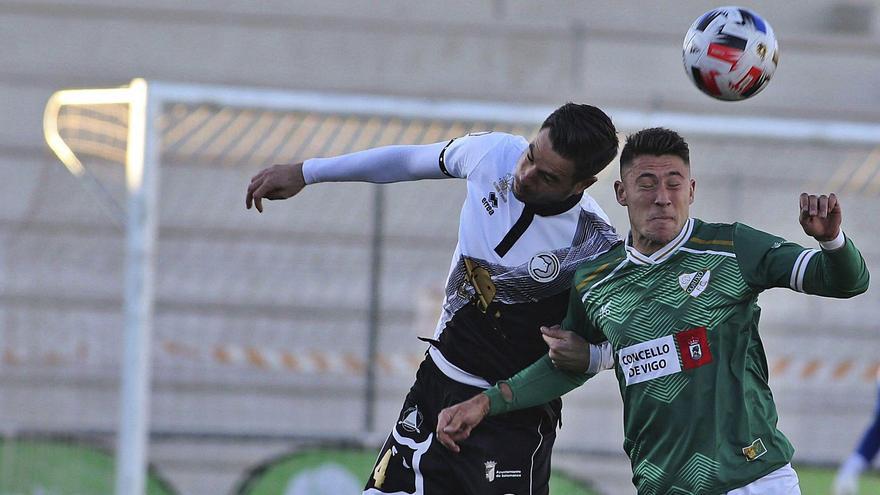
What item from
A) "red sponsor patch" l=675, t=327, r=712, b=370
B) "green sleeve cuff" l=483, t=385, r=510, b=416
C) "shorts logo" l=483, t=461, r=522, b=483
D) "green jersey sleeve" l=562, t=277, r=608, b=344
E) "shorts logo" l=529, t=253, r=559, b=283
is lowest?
"shorts logo" l=483, t=461, r=522, b=483

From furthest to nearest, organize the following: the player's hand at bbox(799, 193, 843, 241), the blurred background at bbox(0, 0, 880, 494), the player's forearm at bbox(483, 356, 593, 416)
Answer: the blurred background at bbox(0, 0, 880, 494) < the player's forearm at bbox(483, 356, 593, 416) < the player's hand at bbox(799, 193, 843, 241)

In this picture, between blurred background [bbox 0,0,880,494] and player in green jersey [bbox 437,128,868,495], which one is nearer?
player in green jersey [bbox 437,128,868,495]

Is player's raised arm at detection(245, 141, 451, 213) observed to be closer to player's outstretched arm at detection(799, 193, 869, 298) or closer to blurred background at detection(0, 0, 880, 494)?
player's outstretched arm at detection(799, 193, 869, 298)

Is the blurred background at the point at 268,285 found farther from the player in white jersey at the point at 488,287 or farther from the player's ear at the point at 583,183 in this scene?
the player's ear at the point at 583,183

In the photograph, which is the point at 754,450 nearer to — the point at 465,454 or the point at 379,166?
the point at 465,454

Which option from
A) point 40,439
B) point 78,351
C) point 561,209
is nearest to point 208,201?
point 78,351

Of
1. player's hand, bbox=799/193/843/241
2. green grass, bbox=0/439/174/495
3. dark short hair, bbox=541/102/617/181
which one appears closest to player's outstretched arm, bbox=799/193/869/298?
player's hand, bbox=799/193/843/241

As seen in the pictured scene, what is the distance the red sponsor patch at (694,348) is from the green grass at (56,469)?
5172 millimetres

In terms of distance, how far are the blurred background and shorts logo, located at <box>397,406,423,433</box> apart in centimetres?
363

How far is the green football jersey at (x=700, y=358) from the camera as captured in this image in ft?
11.4

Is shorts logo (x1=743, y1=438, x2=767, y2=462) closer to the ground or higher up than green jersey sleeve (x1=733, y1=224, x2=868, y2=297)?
closer to the ground

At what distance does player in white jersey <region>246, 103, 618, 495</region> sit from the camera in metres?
3.94

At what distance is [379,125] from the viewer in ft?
25.8

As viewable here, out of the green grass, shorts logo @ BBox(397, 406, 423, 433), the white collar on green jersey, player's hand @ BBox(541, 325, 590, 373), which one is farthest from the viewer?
the green grass
